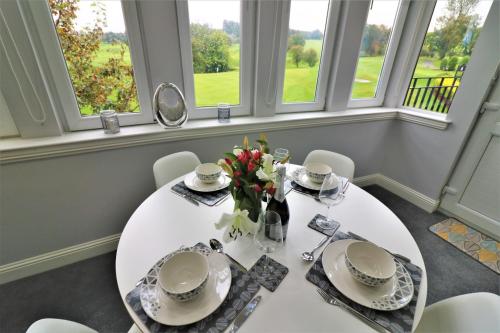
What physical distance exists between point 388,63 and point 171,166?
2295mm

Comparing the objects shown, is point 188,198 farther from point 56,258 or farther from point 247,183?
point 56,258

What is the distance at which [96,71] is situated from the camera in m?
1.50

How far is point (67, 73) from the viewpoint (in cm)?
141

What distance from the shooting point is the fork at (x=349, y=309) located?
1.85ft

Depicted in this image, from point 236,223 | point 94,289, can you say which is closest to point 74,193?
point 94,289

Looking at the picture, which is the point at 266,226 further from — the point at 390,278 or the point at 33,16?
the point at 33,16

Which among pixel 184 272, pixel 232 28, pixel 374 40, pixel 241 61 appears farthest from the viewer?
pixel 374 40

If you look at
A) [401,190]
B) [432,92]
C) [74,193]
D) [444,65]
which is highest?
[444,65]

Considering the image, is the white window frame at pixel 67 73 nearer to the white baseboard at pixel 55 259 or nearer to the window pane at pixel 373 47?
the white baseboard at pixel 55 259

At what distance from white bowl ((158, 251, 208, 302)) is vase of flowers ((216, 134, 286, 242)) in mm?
107

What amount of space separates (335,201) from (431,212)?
1.84 meters

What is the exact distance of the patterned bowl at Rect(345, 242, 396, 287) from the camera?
2.06 ft

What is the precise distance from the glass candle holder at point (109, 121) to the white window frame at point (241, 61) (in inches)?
20.2

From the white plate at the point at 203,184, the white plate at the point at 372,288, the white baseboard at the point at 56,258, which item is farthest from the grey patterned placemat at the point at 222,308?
the white baseboard at the point at 56,258
